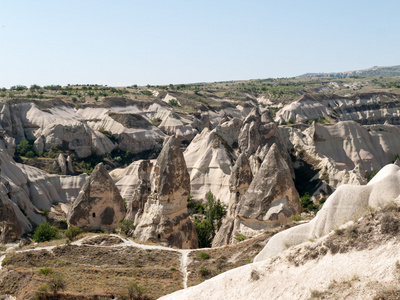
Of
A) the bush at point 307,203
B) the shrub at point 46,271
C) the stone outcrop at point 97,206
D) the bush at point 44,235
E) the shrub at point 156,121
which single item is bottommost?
the bush at point 307,203

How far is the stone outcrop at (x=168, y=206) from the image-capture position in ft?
65.2

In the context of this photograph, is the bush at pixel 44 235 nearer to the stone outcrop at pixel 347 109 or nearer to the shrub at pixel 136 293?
the shrub at pixel 136 293

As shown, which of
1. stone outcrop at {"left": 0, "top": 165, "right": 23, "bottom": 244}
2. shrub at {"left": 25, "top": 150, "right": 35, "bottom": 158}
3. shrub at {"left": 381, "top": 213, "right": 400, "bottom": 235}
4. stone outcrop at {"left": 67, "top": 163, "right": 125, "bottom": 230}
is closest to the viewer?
shrub at {"left": 381, "top": 213, "right": 400, "bottom": 235}

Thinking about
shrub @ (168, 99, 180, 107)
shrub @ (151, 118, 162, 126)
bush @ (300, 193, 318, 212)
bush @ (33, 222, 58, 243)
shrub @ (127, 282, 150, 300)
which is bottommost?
bush @ (300, 193, 318, 212)

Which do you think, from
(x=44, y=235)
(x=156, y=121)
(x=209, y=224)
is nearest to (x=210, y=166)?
(x=209, y=224)

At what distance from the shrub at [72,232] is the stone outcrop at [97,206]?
47cm

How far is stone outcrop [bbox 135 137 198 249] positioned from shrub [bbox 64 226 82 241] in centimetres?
257

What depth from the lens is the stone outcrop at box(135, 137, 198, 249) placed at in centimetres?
1986

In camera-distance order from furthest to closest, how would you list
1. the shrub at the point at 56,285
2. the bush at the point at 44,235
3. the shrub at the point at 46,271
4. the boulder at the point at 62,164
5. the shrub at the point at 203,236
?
the boulder at the point at 62,164 → the shrub at the point at 203,236 → the bush at the point at 44,235 → the shrub at the point at 46,271 → the shrub at the point at 56,285

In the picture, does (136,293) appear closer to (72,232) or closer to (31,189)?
(72,232)

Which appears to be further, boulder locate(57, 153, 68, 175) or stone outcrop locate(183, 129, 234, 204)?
boulder locate(57, 153, 68, 175)

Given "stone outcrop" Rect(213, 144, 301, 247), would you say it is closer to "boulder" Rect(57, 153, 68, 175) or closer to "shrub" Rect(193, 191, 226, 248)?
"shrub" Rect(193, 191, 226, 248)

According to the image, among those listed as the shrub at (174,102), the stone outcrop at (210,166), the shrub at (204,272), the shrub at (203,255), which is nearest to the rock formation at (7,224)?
the shrub at (203,255)

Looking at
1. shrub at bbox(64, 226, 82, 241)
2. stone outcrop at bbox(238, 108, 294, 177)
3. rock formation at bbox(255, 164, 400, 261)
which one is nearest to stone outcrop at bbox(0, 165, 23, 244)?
shrub at bbox(64, 226, 82, 241)
